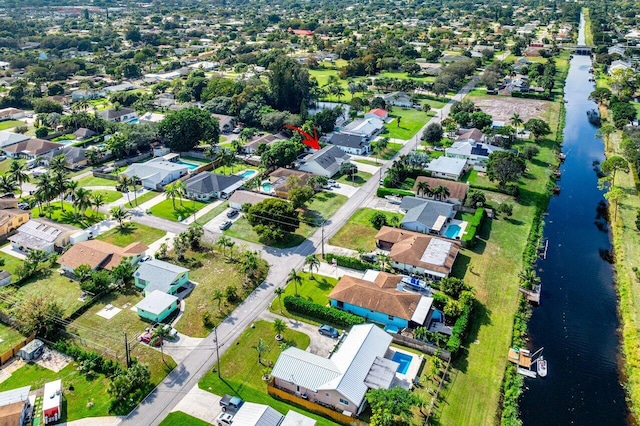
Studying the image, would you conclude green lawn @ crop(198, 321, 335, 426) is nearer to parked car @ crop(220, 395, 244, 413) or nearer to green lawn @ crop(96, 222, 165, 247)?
parked car @ crop(220, 395, 244, 413)

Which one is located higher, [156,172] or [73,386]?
[156,172]

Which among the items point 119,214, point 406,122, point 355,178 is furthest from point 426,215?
point 406,122

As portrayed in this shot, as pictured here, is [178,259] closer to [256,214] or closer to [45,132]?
[256,214]

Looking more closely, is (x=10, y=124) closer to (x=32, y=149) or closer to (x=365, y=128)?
(x=32, y=149)

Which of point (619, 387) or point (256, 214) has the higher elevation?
point (256, 214)

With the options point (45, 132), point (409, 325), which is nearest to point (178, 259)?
point (409, 325)

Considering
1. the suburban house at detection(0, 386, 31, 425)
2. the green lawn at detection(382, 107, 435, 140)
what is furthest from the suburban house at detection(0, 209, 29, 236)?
the green lawn at detection(382, 107, 435, 140)
